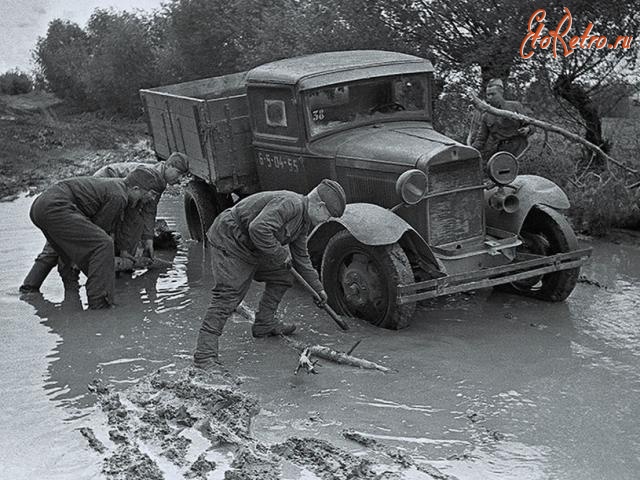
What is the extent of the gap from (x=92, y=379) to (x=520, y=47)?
757 cm

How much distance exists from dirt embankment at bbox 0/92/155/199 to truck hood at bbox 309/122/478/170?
8.45 m

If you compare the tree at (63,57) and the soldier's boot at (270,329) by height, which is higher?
the tree at (63,57)

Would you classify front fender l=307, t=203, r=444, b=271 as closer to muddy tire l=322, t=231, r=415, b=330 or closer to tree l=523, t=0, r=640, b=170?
muddy tire l=322, t=231, r=415, b=330

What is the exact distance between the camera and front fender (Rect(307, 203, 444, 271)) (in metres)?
6.81

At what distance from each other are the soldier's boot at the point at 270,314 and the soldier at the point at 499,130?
4.14m

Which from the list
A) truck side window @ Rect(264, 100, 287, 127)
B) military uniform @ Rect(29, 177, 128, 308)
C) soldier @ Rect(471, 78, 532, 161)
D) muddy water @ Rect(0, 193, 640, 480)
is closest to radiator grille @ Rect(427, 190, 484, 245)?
muddy water @ Rect(0, 193, 640, 480)

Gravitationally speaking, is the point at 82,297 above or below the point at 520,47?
below

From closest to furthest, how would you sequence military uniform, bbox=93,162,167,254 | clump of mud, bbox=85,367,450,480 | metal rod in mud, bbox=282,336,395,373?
1. clump of mud, bbox=85,367,450,480
2. metal rod in mud, bbox=282,336,395,373
3. military uniform, bbox=93,162,167,254

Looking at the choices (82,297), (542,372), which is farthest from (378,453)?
(82,297)

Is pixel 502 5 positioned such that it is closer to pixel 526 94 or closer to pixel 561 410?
pixel 526 94

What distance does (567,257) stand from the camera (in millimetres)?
7426

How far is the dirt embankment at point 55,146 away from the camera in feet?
52.9

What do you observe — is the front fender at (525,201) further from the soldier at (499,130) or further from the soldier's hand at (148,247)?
the soldier's hand at (148,247)

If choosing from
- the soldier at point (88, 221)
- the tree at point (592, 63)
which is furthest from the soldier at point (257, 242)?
the tree at point (592, 63)
